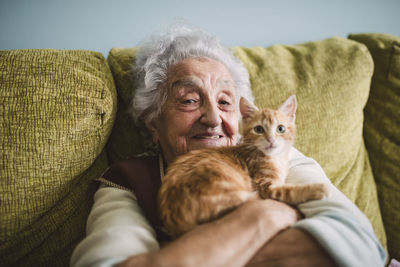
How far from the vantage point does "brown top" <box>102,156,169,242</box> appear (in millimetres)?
779

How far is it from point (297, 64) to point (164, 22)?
86cm

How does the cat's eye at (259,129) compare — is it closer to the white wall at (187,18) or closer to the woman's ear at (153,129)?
the woman's ear at (153,129)

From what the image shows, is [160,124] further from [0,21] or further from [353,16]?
[353,16]

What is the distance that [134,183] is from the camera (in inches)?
32.6

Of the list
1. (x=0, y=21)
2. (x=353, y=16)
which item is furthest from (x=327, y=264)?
(x=353, y=16)

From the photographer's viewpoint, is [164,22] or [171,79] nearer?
[171,79]

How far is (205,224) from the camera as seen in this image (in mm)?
604

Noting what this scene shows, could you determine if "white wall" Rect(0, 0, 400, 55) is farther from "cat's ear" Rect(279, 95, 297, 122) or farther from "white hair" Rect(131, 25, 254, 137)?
"cat's ear" Rect(279, 95, 297, 122)

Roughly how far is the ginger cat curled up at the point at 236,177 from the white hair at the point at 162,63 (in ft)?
1.03

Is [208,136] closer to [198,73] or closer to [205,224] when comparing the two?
[198,73]

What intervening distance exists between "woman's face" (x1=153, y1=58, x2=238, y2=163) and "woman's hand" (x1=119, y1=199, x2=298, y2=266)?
0.37 metres

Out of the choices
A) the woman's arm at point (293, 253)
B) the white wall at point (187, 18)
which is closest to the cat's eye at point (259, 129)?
the woman's arm at point (293, 253)

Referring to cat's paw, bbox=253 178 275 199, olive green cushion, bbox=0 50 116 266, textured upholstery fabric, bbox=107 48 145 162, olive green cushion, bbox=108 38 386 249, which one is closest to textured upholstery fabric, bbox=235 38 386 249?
olive green cushion, bbox=108 38 386 249

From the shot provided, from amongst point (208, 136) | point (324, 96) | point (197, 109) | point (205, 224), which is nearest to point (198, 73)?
point (197, 109)
